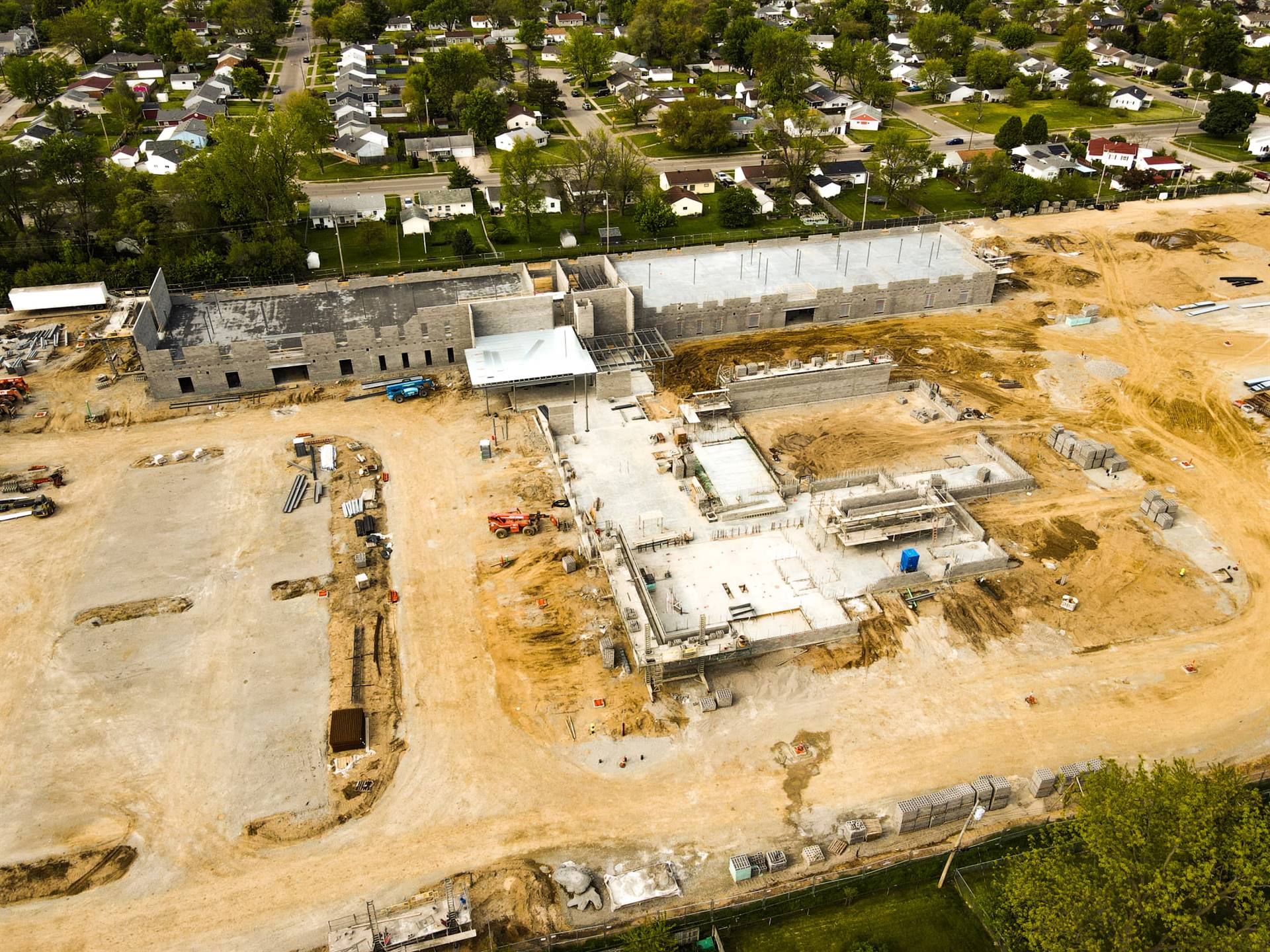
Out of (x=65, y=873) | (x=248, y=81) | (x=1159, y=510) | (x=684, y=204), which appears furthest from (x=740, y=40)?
(x=65, y=873)

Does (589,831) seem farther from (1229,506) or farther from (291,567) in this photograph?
(1229,506)

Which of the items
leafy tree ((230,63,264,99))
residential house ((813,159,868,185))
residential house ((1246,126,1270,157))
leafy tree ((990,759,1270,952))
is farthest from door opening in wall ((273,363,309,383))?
residential house ((1246,126,1270,157))

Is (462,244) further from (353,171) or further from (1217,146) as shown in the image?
(1217,146)

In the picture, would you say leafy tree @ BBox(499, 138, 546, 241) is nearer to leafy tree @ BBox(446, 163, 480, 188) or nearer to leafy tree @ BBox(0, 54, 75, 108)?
leafy tree @ BBox(446, 163, 480, 188)

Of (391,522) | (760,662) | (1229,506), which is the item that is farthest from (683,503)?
(1229,506)

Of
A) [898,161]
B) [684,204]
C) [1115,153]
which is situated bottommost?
[684,204]
